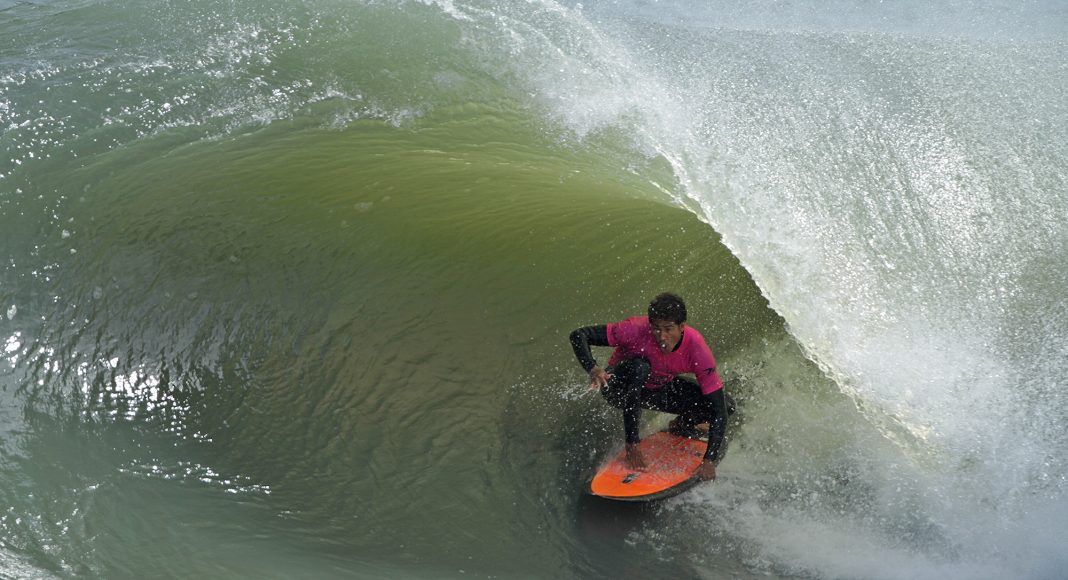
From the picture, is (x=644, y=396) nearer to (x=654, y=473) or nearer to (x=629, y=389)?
(x=629, y=389)

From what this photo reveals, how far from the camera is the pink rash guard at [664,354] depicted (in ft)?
13.4

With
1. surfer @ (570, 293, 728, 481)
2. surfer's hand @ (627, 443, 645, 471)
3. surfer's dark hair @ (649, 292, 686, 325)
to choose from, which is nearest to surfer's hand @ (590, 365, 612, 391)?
surfer @ (570, 293, 728, 481)

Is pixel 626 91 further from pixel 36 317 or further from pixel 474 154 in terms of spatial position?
pixel 36 317

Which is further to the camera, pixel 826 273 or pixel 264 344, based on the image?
pixel 826 273

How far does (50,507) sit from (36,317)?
130 centimetres

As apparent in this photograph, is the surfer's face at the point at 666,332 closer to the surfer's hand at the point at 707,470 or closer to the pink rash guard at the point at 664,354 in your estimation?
the pink rash guard at the point at 664,354

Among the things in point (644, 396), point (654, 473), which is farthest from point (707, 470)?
point (644, 396)

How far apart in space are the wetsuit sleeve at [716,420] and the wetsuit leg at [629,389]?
345 millimetres

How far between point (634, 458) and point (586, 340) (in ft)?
2.30

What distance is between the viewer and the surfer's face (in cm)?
391

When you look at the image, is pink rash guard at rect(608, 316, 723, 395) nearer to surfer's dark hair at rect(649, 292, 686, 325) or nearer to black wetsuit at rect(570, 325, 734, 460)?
black wetsuit at rect(570, 325, 734, 460)

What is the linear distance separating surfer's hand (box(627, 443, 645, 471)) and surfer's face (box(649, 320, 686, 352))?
64 cm

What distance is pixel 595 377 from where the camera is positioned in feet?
13.2

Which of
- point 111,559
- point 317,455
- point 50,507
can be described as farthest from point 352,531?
point 50,507
